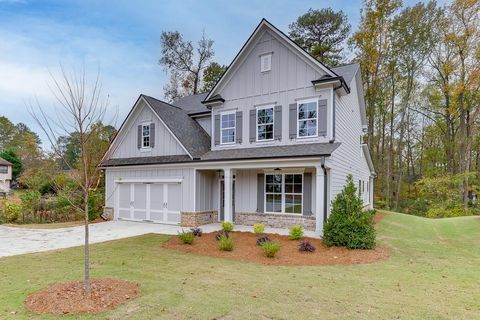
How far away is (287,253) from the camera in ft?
28.2

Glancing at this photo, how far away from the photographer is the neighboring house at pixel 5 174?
139 feet

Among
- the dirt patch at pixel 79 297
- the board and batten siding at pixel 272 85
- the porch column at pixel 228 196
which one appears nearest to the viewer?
the dirt patch at pixel 79 297

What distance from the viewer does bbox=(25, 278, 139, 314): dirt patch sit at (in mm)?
4570

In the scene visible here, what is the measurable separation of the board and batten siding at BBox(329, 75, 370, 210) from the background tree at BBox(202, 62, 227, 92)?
15.6 m

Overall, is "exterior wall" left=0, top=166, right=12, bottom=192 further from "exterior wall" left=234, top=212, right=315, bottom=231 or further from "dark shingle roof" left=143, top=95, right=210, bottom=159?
"exterior wall" left=234, top=212, right=315, bottom=231

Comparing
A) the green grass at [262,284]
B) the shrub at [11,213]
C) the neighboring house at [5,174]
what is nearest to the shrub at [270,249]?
the green grass at [262,284]

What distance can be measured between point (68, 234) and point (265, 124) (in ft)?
31.4

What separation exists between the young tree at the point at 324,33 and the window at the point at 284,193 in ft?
53.5

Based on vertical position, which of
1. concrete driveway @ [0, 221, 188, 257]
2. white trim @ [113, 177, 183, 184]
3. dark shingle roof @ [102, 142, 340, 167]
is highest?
dark shingle roof @ [102, 142, 340, 167]

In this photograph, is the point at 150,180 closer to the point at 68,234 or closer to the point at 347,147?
the point at 68,234

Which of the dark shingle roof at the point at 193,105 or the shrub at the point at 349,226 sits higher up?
the dark shingle roof at the point at 193,105

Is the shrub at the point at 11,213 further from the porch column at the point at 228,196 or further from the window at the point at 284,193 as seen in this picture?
the window at the point at 284,193

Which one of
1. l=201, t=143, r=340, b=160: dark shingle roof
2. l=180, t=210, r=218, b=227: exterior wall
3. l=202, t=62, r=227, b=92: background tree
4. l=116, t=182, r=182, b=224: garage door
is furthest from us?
l=202, t=62, r=227, b=92: background tree

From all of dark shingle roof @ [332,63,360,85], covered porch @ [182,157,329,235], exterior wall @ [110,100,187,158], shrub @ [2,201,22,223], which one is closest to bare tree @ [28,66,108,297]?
covered porch @ [182,157,329,235]
